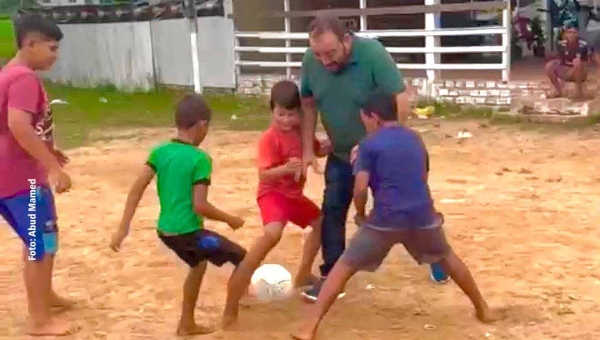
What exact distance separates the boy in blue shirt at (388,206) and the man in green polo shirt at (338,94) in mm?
212

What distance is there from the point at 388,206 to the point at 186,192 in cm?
100

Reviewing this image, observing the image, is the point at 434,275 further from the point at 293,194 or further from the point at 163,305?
the point at 163,305

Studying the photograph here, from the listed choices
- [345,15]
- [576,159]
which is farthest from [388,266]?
[345,15]

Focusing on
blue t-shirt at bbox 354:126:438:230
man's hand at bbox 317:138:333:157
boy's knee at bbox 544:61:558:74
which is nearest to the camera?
blue t-shirt at bbox 354:126:438:230

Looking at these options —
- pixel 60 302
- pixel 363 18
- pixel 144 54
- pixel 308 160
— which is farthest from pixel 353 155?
pixel 144 54

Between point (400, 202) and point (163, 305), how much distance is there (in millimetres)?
1746

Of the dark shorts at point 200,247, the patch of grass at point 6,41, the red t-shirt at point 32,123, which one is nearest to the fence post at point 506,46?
the dark shorts at point 200,247

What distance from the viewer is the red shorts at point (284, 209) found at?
5.19 m

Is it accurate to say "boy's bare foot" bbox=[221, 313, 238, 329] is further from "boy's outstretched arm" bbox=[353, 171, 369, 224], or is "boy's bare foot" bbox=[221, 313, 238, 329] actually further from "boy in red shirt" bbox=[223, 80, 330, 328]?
"boy's outstretched arm" bbox=[353, 171, 369, 224]

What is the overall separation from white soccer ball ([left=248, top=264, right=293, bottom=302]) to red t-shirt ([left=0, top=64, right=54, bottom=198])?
4.35 ft

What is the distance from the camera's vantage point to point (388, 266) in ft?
20.4

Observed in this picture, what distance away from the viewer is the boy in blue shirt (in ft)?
15.3

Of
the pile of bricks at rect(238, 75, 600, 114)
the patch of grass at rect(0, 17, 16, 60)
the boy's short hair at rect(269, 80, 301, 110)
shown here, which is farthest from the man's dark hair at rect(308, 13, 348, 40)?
the patch of grass at rect(0, 17, 16, 60)

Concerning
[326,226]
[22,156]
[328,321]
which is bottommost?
[328,321]
